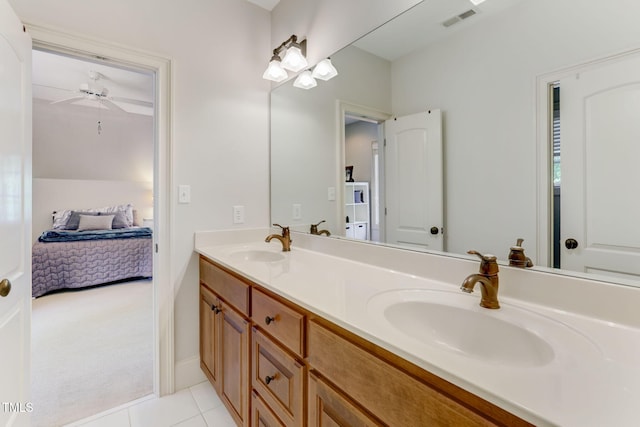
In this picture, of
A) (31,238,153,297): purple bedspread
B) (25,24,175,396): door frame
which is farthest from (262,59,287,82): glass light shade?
(31,238,153,297): purple bedspread

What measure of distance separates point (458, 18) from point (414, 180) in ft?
2.13

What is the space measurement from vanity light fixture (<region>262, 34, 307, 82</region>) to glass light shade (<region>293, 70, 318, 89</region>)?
5cm

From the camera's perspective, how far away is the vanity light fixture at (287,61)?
73.3 inches

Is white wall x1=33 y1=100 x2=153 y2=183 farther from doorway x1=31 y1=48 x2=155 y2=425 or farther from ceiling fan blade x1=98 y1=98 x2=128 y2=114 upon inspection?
ceiling fan blade x1=98 y1=98 x2=128 y2=114

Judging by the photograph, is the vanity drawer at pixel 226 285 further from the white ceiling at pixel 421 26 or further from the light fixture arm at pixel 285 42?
the light fixture arm at pixel 285 42

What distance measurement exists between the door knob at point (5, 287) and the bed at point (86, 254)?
325cm

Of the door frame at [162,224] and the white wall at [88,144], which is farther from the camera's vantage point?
the white wall at [88,144]

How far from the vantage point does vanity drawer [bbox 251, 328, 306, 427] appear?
0.94 metres

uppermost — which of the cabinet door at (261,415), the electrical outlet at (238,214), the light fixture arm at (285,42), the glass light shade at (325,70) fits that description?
the light fixture arm at (285,42)

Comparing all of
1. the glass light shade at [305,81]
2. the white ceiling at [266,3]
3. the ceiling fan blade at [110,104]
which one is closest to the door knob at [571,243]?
the glass light shade at [305,81]

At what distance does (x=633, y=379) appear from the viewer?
0.51 meters

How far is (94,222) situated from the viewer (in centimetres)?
455

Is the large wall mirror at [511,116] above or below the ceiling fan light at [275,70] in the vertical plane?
below

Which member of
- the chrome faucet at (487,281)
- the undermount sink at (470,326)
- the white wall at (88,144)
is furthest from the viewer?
the white wall at (88,144)
